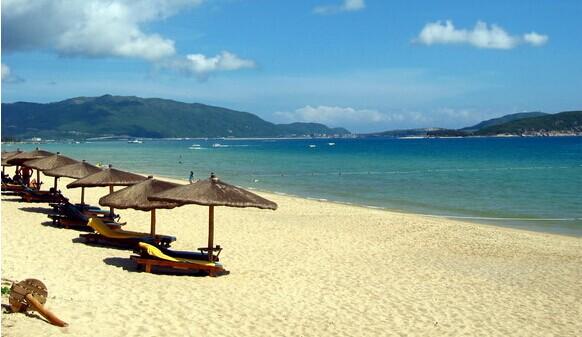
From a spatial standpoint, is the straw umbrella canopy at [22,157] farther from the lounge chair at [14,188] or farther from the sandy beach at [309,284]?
the sandy beach at [309,284]

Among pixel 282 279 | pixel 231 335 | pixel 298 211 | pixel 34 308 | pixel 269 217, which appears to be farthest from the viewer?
pixel 298 211

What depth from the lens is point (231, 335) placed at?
8.29 m

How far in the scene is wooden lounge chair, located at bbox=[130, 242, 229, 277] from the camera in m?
12.0

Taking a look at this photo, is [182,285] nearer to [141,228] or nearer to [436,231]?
[141,228]

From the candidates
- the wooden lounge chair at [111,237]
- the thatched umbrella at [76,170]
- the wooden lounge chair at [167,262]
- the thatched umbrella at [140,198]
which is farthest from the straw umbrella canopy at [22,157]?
the wooden lounge chair at [167,262]

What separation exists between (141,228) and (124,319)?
1048 cm

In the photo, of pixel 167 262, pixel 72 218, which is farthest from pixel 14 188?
pixel 167 262

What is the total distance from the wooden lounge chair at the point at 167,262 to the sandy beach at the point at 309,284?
0.78ft

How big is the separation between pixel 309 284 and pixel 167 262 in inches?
116

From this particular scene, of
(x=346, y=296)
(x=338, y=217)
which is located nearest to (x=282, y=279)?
(x=346, y=296)

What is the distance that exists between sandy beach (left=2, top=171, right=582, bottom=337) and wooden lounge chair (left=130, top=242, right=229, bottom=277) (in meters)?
0.24

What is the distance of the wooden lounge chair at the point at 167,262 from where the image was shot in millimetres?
11969

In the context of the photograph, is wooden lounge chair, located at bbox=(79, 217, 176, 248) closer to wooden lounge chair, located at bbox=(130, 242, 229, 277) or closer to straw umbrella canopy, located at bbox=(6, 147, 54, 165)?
wooden lounge chair, located at bbox=(130, 242, 229, 277)

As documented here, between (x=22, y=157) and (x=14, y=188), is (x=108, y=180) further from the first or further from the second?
(x=14, y=188)
